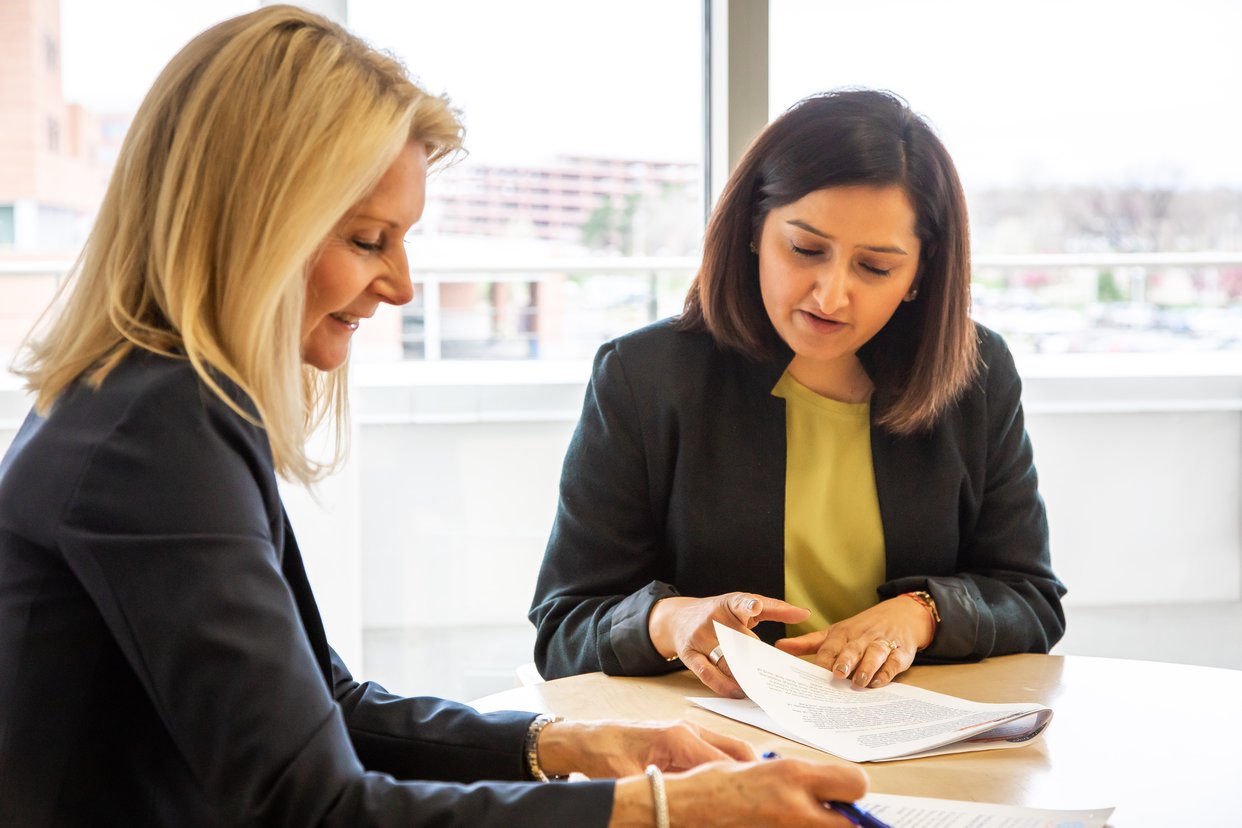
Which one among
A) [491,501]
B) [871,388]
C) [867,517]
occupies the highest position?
[871,388]

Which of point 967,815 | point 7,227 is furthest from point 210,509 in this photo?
point 7,227

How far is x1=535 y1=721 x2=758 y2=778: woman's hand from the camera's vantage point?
3.48ft

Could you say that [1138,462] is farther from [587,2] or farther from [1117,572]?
[587,2]

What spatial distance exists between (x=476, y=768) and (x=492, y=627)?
1.95m

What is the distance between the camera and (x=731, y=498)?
66.6 inches

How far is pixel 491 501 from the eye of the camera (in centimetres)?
298

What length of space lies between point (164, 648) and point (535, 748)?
0.41 meters

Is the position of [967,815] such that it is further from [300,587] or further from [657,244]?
[657,244]

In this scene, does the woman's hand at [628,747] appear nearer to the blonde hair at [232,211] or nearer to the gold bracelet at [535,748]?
the gold bracelet at [535,748]

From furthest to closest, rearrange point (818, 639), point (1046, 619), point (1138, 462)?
point (1138, 462) < point (1046, 619) < point (818, 639)

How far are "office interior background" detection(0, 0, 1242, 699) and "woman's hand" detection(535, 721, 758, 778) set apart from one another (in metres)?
1.69

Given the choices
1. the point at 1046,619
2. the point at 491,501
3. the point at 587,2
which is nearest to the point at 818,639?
the point at 1046,619

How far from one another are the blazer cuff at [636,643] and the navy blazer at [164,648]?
0.53 metres

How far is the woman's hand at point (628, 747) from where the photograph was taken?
1.06 m
